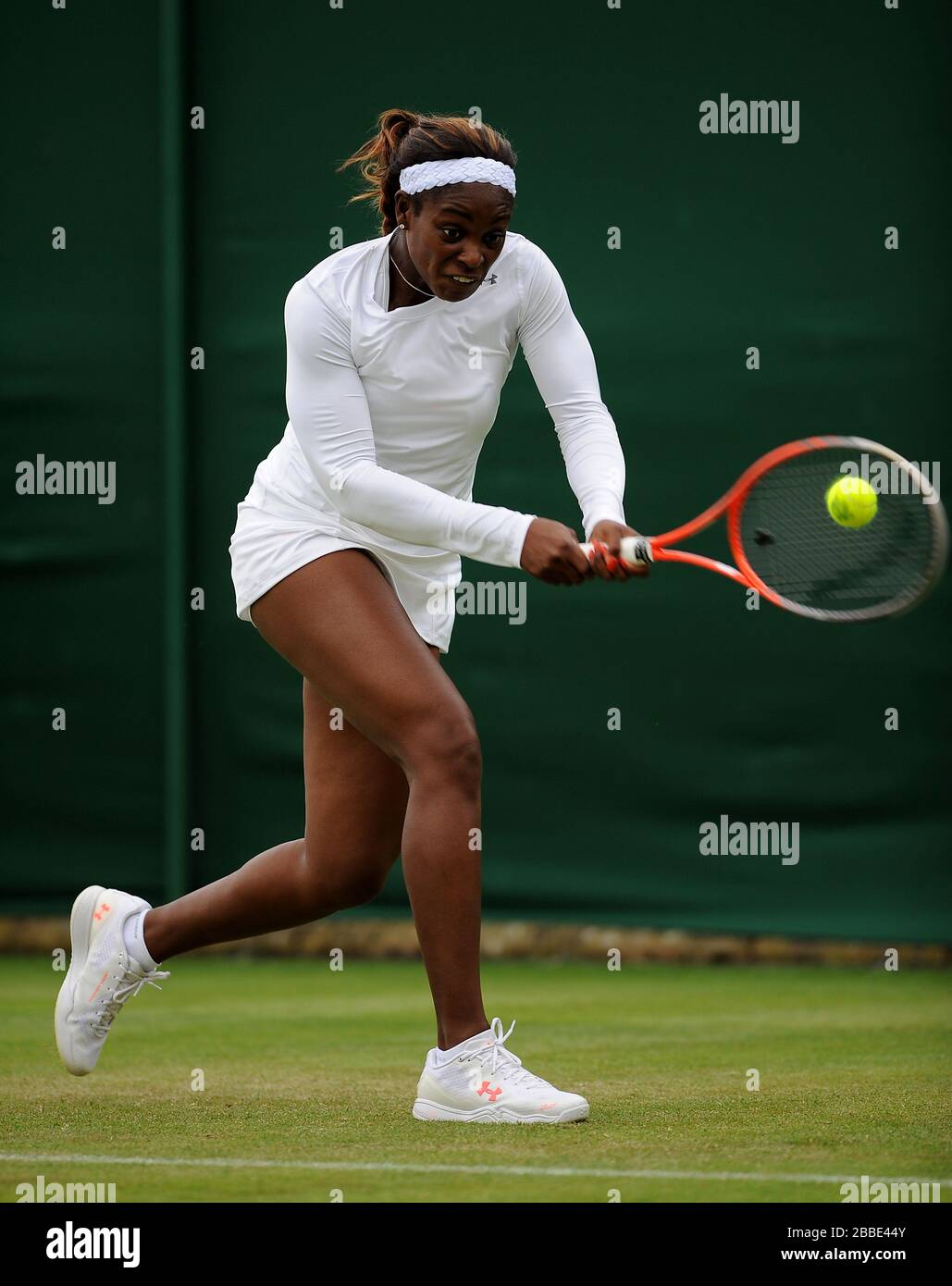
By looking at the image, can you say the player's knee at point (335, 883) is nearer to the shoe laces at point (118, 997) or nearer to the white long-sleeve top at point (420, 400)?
the shoe laces at point (118, 997)

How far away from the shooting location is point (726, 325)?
5559mm

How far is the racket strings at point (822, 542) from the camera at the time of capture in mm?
3381

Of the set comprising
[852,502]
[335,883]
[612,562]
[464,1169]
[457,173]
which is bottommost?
[464,1169]

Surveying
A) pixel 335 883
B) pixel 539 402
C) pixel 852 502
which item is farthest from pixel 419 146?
pixel 539 402

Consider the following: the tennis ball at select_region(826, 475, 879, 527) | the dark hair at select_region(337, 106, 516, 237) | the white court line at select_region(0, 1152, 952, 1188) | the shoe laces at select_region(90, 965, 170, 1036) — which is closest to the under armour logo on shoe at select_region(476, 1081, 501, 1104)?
the white court line at select_region(0, 1152, 952, 1188)

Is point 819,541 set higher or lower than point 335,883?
higher

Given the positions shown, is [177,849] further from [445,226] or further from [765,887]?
[445,226]

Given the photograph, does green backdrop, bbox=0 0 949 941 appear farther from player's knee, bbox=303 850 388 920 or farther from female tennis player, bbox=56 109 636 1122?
player's knee, bbox=303 850 388 920

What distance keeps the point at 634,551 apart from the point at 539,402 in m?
2.65

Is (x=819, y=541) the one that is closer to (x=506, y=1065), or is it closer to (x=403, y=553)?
(x=403, y=553)

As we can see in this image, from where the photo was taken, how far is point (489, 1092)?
3189 millimetres

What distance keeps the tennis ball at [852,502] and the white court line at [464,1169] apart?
1.12 m

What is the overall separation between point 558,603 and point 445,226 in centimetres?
246
